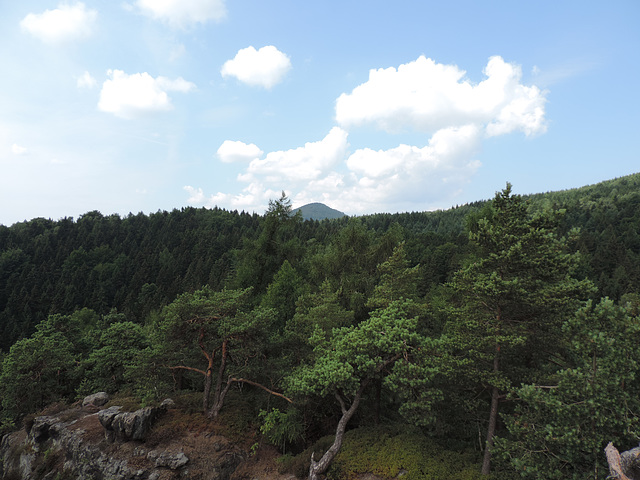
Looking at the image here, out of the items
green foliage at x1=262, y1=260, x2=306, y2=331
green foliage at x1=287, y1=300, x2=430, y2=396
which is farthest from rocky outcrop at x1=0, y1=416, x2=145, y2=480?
green foliage at x1=262, y1=260, x2=306, y2=331

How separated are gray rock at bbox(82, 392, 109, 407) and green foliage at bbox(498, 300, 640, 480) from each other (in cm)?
2728

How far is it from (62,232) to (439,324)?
17229 centimetres

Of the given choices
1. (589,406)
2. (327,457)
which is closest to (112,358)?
(327,457)

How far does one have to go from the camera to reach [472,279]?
45.5 ft

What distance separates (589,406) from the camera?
394 inches

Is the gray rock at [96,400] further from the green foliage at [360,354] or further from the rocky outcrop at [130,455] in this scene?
the green foliage at [360,354]

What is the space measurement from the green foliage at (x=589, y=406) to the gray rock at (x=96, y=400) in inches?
1074

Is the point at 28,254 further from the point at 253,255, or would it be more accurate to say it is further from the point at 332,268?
the point at 332,268

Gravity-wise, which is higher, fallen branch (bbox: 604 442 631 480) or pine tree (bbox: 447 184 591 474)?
pine tree (bbox: 447 184 591 474)

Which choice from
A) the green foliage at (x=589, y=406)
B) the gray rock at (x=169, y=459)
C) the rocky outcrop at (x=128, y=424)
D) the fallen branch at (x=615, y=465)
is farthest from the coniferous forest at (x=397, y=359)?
the gray rock at (x=169, y=459)

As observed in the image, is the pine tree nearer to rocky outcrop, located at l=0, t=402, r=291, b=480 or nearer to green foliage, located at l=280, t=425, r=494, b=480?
green foliage, located at l=280, t=425, r=494, b=480

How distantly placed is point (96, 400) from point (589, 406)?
99.4ft

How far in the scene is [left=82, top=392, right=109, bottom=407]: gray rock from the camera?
2273 centimetres

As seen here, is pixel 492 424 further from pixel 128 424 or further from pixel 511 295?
pixel 128 424
